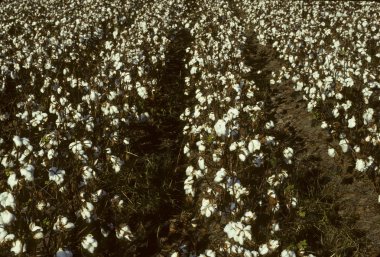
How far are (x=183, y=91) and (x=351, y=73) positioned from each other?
15.1ft

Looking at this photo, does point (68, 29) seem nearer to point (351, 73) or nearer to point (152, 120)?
point (152, 120)

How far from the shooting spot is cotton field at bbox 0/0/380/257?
18.3ft

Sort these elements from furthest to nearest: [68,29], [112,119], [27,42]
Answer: [68,29]
[27,42]
[112,119]

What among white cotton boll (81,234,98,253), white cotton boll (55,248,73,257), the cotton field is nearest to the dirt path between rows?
the cotton field

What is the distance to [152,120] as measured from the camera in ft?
31.1

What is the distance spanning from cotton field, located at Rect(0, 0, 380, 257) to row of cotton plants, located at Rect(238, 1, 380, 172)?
61 millimetres

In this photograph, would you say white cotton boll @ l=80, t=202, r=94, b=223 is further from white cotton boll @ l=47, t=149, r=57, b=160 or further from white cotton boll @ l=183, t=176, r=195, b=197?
white cotton boll @ l=183, t=176, r=195, b=197

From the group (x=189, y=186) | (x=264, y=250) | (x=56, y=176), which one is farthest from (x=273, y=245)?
(x=56, y=176)

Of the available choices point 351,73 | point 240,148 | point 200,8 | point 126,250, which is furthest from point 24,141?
point 200,8

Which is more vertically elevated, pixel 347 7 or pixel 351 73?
pixel 347 7

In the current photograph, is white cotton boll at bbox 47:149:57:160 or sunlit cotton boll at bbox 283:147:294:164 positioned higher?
white cotton boll at bbox 47:149:57:160

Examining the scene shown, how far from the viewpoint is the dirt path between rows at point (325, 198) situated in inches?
223

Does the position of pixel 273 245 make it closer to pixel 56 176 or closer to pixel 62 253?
pixel 62 253

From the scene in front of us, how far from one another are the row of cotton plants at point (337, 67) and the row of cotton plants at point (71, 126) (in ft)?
13.0
